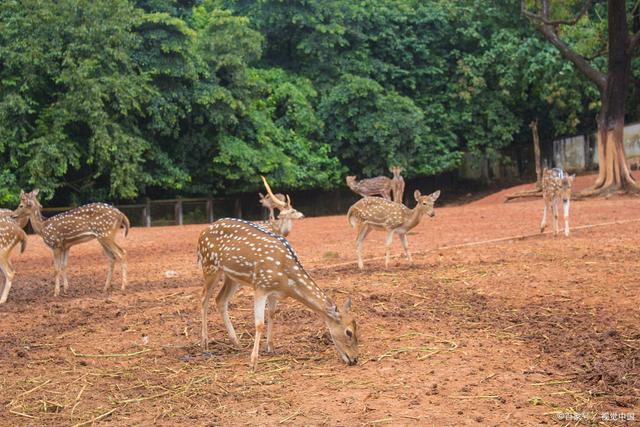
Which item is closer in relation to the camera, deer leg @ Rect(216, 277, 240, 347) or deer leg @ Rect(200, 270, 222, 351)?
deer leg @ Rect(200, 270, 222, 351)

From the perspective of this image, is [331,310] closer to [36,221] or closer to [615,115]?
[36,221]

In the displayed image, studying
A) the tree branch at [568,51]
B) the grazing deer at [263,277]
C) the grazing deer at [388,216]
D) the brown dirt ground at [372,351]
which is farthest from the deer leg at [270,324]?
the tree branch at [568,51]

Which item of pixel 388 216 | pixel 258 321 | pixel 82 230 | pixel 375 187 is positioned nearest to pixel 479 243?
pixel 388 216

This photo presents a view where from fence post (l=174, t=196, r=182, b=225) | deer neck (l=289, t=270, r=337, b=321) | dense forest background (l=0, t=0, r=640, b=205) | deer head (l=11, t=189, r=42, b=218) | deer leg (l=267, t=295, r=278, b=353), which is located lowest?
fence post (l=174, t=196, r=182, b=225)

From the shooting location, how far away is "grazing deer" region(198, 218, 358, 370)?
7438mm

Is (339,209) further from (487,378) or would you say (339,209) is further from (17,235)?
(487,378)

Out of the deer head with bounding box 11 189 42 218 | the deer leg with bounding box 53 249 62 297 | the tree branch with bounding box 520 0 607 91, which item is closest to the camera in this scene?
the deer leg with bounding box 53 249 62 297

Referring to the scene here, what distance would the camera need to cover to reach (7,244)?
12102mm

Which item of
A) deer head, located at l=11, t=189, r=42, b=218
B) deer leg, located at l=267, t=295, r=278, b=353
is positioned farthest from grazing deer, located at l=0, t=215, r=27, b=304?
deer leg, located at l=267, t=295, r=278, b=353

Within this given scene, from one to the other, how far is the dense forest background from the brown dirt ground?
1225 centimetres

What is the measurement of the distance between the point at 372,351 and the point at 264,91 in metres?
24.9

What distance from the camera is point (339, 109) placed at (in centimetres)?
3194

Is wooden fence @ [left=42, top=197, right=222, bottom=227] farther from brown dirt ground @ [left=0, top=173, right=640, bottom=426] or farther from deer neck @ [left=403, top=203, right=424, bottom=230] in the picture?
deer neck @ [left=403, top=203, right=424, bottom=230]

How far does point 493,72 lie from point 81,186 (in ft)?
60.2
